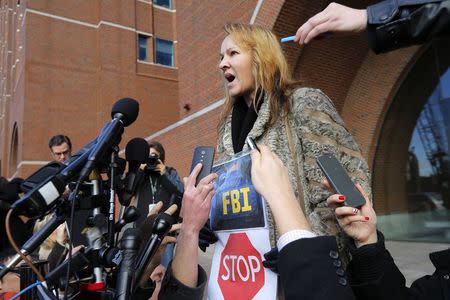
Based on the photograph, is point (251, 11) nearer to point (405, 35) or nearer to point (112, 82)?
point (405, 35)

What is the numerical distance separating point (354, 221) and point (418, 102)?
874cm

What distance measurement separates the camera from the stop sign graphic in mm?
1369

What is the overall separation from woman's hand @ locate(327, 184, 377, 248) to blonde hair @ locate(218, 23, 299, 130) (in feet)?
2.17

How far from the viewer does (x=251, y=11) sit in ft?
28.4

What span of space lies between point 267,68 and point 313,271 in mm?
1179

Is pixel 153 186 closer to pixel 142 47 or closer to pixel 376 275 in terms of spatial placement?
pixel 376 275

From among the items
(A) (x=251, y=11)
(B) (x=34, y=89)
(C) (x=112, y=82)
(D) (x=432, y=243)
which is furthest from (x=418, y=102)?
(B) (x=34, y=89)

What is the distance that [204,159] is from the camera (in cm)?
151

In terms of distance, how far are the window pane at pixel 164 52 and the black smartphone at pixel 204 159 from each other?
23.0 meters

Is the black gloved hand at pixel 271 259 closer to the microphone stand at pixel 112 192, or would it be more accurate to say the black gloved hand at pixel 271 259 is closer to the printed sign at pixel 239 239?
the printed sign at pixel 239 239

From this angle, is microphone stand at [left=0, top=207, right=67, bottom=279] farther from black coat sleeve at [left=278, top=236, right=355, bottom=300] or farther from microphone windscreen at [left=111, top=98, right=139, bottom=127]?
black coat sleeve at [left=278, top=236, right=355, bottom=300]

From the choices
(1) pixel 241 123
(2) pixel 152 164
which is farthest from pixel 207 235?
(2) pixel 152 164

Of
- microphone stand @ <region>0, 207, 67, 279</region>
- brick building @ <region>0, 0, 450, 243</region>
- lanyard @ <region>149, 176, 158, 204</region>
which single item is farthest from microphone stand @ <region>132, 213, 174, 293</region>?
brick building @ <region>0, 0, 450, 243</region>

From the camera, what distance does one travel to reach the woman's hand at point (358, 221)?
38.7 inches
